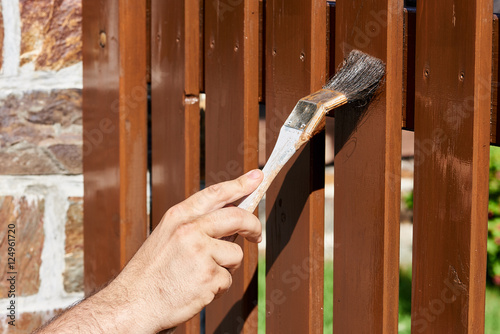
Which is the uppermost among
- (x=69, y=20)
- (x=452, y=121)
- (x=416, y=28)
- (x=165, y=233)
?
(x=69, y=20)

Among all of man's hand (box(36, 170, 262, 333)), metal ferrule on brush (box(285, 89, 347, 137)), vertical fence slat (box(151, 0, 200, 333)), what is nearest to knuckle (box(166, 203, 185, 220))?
man's hand (box(36, 170, 262, 333))

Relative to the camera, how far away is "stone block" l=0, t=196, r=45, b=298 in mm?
2072

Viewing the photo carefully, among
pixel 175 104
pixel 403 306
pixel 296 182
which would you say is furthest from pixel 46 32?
pixel 403 306

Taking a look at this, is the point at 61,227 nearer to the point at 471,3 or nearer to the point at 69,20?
the point at 69,20

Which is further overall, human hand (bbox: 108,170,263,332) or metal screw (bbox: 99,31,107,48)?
metal screw (bbox: 99,31,107,48)

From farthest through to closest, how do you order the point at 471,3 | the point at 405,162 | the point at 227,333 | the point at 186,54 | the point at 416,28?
the point at 405,162, the point at 186,54, the point at 227,333, the point at 416,28, the point at 471,3

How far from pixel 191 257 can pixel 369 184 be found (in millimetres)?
360

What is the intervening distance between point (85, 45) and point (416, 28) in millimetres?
1371

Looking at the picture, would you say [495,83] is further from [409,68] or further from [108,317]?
[108,317]

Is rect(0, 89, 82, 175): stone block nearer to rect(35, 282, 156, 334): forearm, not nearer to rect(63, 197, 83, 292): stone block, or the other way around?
rect(63, 197, 83, 292): stone block

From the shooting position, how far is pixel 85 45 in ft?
7.13

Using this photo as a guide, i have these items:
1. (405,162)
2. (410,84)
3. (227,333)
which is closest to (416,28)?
(410,84)

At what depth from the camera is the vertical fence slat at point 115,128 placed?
77.4 inches

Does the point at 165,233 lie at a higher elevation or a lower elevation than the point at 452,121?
lower
